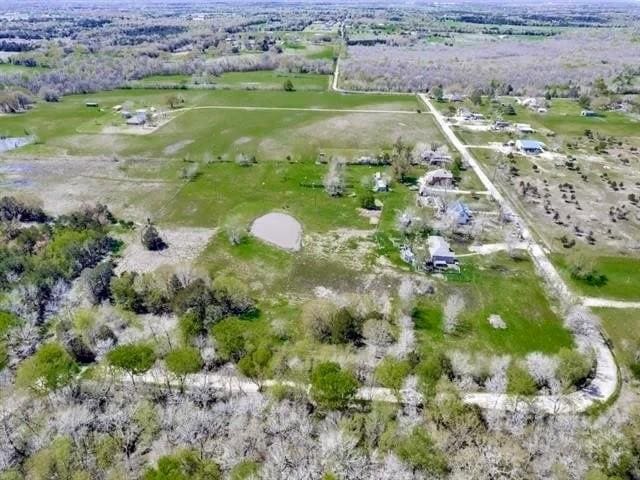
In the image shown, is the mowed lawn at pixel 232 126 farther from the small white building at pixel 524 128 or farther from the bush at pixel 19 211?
the bush at pixel 19 211

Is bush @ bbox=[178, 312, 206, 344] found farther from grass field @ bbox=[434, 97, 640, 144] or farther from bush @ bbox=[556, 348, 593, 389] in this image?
grass field @ bbox=[434, 97, 640, 144]

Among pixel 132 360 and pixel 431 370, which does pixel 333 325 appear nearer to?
pixel 431 370

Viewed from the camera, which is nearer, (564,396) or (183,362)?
(183,362)

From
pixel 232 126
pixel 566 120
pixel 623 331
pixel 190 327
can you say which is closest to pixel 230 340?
pixel 190 327

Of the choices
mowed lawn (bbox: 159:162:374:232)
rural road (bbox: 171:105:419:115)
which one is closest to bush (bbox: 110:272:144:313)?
mowed lawn (bbox: 159:162:374:232)

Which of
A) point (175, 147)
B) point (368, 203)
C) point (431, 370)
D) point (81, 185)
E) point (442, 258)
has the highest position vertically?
point (431, 370)
